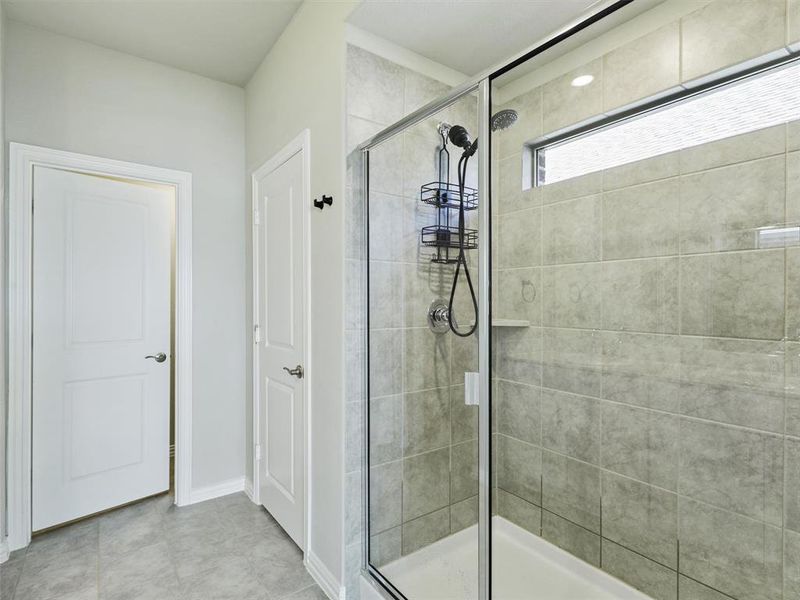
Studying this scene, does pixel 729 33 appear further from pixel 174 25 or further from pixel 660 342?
pixel 174 25

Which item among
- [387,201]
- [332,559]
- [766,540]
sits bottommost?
[332,559]

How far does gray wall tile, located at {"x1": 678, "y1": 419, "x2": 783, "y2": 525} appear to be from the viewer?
→ 50.9 inches

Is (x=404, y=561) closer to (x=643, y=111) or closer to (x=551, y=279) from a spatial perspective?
(x=551, y=279)

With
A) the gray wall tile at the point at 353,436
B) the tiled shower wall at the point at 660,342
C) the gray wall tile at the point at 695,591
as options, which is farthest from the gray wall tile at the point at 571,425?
the gray wall tile at the point at 353,436

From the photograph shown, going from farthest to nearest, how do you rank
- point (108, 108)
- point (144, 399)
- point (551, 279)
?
point (144, 399) → point (108, 108) → point (551, 279)

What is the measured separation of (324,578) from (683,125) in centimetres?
235

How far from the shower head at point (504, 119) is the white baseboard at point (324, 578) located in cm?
195

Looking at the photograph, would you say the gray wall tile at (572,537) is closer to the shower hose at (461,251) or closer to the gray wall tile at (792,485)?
the gray wall tile at (792,485)

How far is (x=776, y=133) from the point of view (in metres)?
1.23

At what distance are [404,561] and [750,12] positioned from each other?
2222mm

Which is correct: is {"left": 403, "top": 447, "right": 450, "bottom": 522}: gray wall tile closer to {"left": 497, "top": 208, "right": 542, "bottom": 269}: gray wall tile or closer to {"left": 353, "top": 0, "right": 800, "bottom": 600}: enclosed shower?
{"left": 353, "top": 0, "right": 800, "bottom": 600}: enclosed shower

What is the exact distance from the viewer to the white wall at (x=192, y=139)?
89.4 inches

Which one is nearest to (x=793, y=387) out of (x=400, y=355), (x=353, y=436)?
(x=400, y=355)

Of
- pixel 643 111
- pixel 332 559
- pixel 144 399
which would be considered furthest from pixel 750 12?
pixel 144 399
